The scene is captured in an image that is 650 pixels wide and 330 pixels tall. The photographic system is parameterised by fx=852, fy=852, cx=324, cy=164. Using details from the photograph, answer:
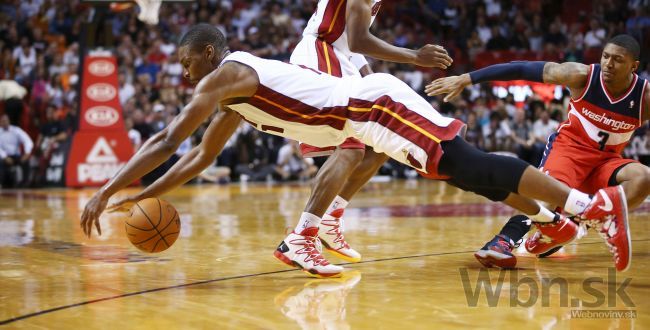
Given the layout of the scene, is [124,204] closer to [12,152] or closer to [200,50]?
[200,50]

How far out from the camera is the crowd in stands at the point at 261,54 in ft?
52.9

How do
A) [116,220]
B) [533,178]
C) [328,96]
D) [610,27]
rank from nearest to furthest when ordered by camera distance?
[533,178] → [328,96] → [116,220] → [610,27]

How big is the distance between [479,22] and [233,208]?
42.2ft

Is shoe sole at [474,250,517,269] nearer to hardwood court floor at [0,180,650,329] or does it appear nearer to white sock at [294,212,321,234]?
hardwood court floor at [0,180,650,329]

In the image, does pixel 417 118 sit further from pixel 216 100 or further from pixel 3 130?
pixel 3 130

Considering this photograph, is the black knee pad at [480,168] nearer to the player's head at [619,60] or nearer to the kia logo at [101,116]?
the player's head at [619,60]

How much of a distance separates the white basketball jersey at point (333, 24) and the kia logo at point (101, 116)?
8860 mm

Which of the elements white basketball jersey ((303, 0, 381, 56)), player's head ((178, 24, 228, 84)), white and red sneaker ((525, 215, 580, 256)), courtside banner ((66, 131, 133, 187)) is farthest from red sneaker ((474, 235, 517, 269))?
courtside banner ((66, 131, 133, 187))

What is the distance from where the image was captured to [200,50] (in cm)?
479

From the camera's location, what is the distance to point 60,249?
638 centimetres

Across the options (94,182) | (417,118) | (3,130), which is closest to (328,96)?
(417,118)

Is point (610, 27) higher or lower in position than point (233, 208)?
higher

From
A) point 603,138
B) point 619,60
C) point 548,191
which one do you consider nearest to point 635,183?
point 603,138

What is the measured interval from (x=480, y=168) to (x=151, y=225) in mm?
1933
